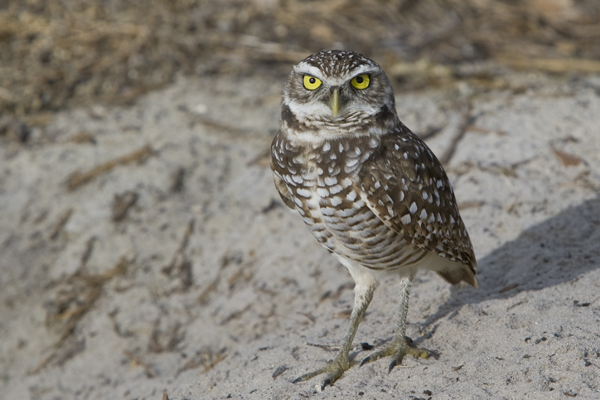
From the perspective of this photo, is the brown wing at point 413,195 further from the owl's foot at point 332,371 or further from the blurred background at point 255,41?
the blurred background at point 255,41

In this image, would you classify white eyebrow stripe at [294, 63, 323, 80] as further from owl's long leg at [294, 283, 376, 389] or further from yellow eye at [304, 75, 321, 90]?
owl's long leg at [294, 283, 376, 389]

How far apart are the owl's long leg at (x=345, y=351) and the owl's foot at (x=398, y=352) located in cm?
12

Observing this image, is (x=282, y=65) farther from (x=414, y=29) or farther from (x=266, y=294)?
(x=266, y=294)

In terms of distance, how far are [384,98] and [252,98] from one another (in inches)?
135

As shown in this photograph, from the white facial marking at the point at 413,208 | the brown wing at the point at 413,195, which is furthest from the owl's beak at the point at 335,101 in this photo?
the white facial marking at the point at 413,208

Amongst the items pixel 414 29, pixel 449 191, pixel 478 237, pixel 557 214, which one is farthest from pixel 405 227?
pixel 414 29

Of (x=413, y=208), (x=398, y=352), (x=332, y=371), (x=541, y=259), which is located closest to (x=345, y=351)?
(x=332, y=371)

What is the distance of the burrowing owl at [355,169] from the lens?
2.98 metres

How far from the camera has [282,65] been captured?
22.6 ft

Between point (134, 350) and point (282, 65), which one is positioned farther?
point (282, 65)

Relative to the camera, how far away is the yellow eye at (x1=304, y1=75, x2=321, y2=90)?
9.91 ft

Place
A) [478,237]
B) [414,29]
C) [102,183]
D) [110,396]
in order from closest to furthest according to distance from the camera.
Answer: [110,396] < [478,237] < [102,183] < [414,29]

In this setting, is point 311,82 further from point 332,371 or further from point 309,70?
point 332,371

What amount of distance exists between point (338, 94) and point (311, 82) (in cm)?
19
